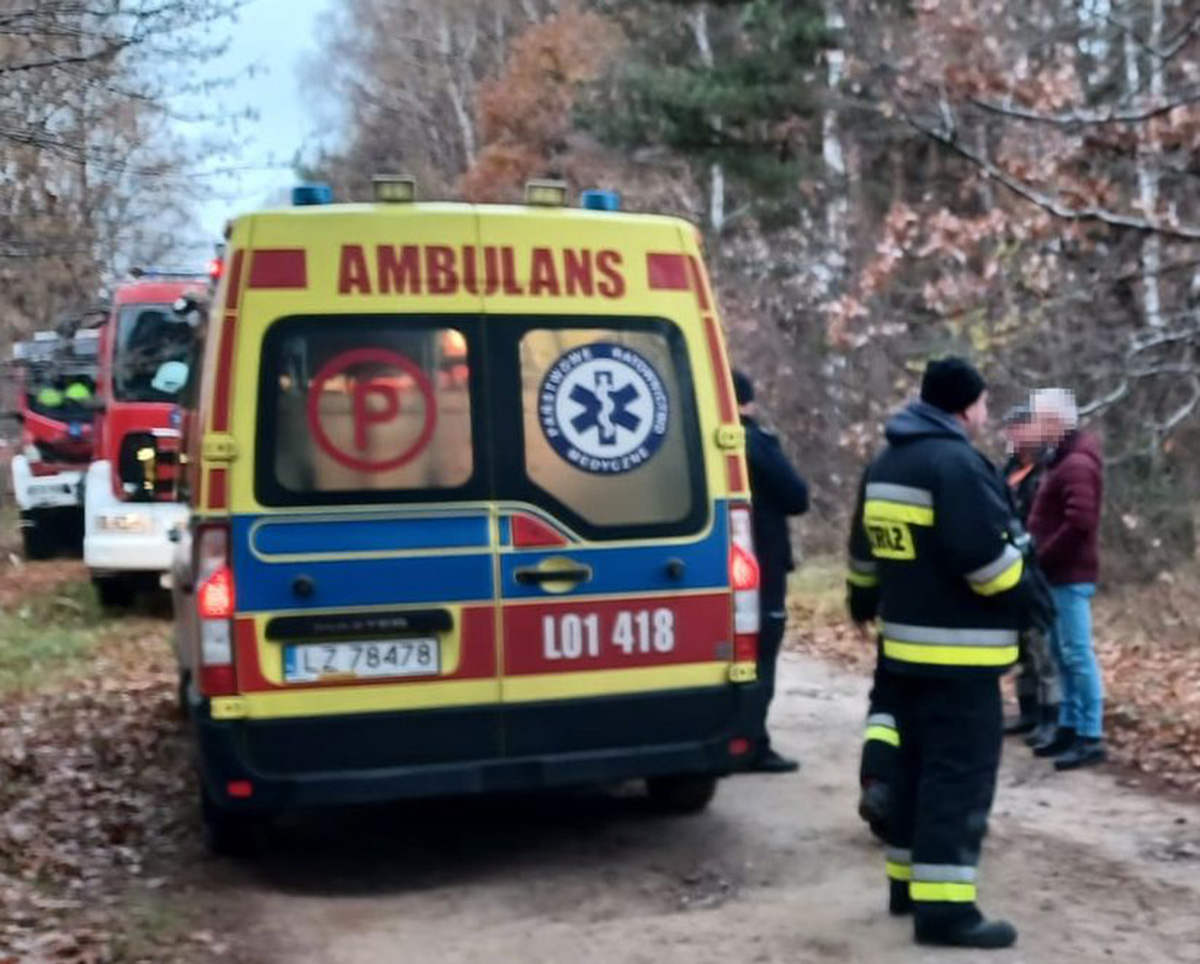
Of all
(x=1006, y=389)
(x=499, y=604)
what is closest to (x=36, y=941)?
(x=499, y=604)

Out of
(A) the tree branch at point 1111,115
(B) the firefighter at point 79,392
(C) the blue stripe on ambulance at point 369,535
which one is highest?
(A) the tree branch at point 1111,115

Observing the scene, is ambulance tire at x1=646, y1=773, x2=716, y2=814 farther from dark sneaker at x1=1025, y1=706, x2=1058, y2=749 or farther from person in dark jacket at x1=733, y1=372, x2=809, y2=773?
dark sneaker at x1=1025, y1=706, x2=1058, y2=749

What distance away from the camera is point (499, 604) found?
19.0ft

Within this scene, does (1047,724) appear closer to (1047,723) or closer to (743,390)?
(1047,723)

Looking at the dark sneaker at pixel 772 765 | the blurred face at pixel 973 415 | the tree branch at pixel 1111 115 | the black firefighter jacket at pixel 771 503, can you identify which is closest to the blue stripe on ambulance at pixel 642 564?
the blurred face at pixel 973 415

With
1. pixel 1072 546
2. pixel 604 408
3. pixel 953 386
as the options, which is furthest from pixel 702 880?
pixel 1072 546

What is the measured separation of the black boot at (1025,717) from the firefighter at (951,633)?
3377 mm

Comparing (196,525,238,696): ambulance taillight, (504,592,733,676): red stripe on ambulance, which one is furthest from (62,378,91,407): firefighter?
(504,592,733,676): red stripe on ambulance

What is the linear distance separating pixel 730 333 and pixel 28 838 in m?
16.2

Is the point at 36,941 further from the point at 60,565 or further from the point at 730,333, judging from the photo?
the point at 730,333

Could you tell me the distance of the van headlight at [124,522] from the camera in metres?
13.3

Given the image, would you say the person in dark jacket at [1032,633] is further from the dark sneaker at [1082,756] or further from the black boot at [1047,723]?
the dark sneaker at [1082,756]

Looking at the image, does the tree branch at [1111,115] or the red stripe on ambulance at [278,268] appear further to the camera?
the tree branch at [1111,115]

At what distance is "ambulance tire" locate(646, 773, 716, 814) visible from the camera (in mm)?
6867
